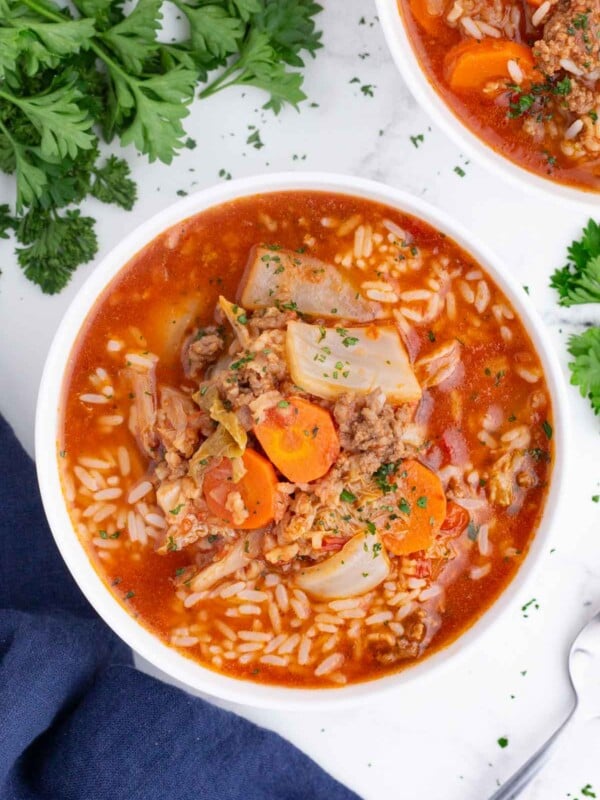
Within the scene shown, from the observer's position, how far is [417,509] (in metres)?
3.64

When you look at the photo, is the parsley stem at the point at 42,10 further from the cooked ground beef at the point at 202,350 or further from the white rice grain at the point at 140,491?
the white rice grain at the point at 140,491

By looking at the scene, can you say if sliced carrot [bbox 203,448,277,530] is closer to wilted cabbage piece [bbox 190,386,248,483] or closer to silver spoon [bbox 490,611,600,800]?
wilted cabbage piece [bbox 190,386,248,483]

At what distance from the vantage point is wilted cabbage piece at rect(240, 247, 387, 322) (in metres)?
3.65

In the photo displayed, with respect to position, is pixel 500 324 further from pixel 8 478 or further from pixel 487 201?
pixel 8 478

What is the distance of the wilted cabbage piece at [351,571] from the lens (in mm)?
3643

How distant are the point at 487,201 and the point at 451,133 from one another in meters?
0.59

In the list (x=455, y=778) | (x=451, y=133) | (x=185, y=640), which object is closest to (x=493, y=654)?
(x=455, y=778)

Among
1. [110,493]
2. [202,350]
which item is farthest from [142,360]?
[110,493]

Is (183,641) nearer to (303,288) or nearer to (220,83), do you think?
(303,288)

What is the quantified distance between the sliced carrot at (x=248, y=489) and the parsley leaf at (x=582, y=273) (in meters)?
1.71

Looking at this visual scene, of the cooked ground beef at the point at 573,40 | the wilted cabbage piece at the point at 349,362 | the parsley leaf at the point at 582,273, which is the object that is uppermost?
the cooked ground beef at the point at 573,40

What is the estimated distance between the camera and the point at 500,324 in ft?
12.1

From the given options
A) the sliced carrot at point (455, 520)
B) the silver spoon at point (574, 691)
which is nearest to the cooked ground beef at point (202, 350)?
the sliced carrot at point (455, 520)

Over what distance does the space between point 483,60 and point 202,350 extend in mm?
1569
